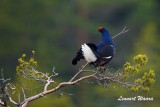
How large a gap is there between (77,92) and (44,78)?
19.8m

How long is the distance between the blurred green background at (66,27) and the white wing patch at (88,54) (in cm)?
1772

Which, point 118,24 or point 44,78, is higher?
point 118,24

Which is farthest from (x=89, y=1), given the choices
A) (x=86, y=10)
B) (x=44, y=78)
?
(x=44, y=78)

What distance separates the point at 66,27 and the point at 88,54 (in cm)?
2443

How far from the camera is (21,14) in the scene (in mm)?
32594

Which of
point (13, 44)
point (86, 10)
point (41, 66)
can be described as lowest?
point (41, 66)

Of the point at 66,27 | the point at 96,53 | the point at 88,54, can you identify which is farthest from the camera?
the point at 66,27

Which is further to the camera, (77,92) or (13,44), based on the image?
(13,44)

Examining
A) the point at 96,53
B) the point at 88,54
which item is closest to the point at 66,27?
the point at 96,53

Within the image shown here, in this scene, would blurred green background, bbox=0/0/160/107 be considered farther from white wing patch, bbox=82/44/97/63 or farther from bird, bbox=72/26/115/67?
white wing patch, bbox=82/44/97/63

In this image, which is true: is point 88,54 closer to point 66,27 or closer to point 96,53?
point 96,53

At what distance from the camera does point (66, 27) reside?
110 ft

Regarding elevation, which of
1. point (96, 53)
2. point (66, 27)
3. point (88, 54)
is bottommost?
point (88, 54)

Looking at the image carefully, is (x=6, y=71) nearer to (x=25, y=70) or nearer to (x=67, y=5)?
(x=67, y=5)
